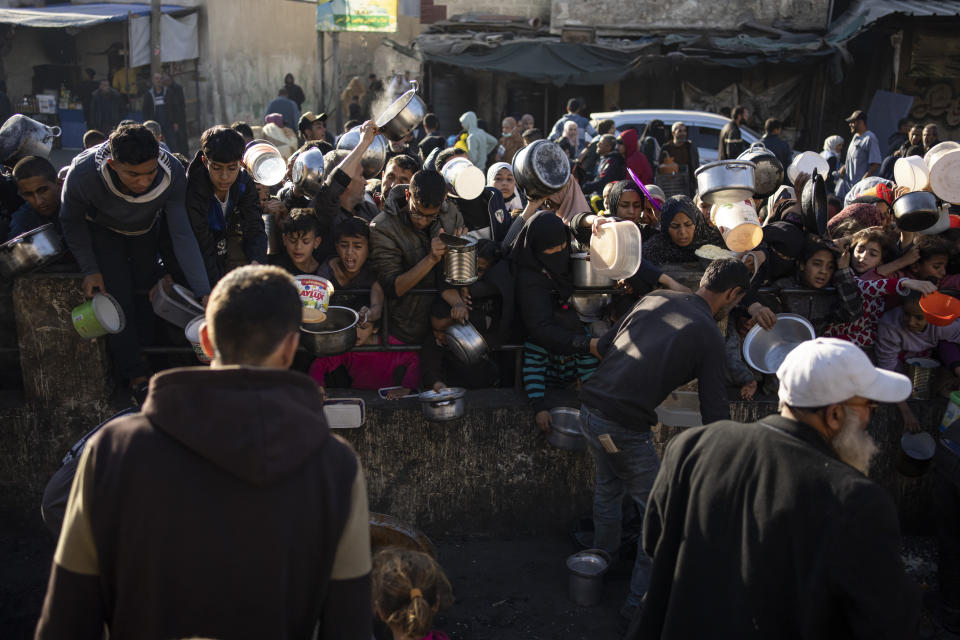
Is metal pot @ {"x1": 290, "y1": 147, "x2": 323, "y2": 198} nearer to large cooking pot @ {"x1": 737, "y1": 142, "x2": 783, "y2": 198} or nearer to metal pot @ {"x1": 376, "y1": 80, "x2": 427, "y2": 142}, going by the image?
metal pot @ {"x1": 376, "y1": 80, "x2": 427, "y2": 142}

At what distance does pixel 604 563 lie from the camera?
14.0ft

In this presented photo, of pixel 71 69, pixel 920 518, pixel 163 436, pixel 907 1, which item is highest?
pixel 907 1

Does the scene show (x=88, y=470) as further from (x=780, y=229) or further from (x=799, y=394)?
(x=780, y=229)

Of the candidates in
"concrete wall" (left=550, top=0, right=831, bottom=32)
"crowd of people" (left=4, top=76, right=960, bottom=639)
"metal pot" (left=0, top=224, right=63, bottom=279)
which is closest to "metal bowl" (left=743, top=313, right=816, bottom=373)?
"crowd of people" (left=4, top=76, right=960, bottom=639)

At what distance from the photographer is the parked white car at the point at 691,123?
1332 cm

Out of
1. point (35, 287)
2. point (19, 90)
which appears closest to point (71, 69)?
point (19, 90)

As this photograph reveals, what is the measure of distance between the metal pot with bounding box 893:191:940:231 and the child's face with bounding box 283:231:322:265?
147 inches

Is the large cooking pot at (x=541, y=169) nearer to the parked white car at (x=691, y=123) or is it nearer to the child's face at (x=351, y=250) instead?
the child's face at (x=351, y=250)

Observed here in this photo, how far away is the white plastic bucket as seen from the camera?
19.0 ft

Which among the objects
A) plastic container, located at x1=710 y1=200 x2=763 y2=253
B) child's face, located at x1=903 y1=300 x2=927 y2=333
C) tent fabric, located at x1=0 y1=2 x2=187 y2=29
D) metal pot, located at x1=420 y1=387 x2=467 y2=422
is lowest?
metal pot, located at x1=420 y1=387 x2=467 y2=422

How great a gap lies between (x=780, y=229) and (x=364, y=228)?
95.5 inches

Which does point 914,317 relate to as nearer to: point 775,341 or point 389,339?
point 775,341

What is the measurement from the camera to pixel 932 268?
16.6 feet

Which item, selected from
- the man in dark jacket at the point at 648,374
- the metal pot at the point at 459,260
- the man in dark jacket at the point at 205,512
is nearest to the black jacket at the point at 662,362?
the man in dark jacket at the point at 648,374
